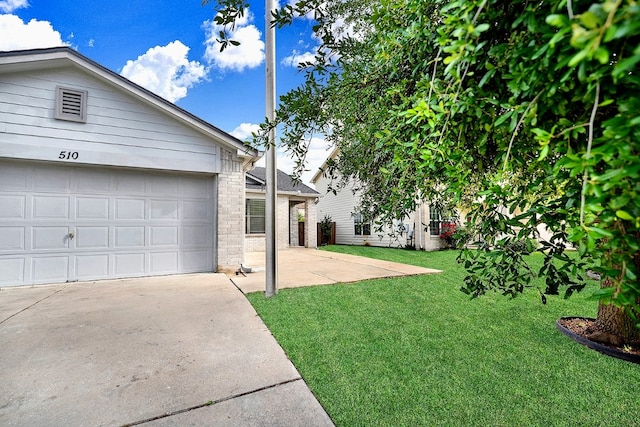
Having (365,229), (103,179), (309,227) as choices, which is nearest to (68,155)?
(103,179)

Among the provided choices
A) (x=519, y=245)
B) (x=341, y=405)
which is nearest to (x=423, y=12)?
(x=519, y=245)

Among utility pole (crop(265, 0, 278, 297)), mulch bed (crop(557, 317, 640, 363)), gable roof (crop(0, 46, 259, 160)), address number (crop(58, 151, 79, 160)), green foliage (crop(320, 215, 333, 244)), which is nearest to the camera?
mulch bed (crop(557, 317, 640, 363))

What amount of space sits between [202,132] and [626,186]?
23.7 feet

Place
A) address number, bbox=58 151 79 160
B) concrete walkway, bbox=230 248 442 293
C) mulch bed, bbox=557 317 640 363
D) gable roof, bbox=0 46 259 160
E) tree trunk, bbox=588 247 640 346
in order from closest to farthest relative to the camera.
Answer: mulch bed, bbox=557 317 640 363
tree trunk, bbox=588 247 640 346
gable roof, bbox=0 46 259 160
address number, bbox=58 151 79 160
concrete walkway, bbox=230 248 442 293

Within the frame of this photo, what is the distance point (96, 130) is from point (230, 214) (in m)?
3.17

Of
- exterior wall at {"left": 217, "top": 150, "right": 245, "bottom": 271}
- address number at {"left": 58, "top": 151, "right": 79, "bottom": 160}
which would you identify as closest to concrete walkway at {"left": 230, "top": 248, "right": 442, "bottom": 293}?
exterior wall at {"left": 217, "top": 150, "right": 245, "bottom": 271}

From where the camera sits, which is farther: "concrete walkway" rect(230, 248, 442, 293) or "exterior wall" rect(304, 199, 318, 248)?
"exterior wall" rect(304, 199, 318, 248)

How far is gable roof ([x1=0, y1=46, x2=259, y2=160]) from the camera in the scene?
199 inches

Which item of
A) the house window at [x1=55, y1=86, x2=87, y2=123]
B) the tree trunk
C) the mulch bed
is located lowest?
the mulch bed

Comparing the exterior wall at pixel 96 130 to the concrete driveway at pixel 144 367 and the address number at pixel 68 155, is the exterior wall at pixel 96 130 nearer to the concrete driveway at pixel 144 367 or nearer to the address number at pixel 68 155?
the address number at pixel 68 155

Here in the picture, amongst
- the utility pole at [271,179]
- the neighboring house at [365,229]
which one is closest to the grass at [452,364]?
the utility pole at [271,179]

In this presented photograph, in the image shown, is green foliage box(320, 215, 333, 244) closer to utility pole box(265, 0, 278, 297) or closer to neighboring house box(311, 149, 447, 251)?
neighboring house box(311, 149, 447, 251)

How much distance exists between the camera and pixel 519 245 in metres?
1.59

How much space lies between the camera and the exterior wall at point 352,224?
40.6 feet
